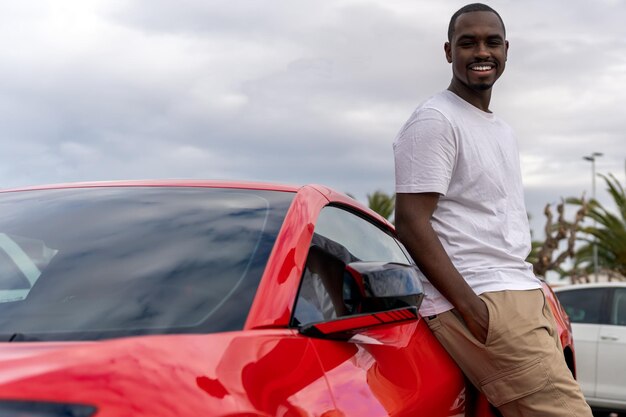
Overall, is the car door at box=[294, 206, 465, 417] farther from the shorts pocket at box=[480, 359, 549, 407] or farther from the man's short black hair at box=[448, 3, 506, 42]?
the man's short black hair at box=[448, 3, 506, 42]

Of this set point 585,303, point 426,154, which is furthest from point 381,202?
point 426,154

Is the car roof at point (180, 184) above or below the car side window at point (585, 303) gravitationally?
above

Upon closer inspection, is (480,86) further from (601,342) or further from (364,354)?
(601,342)

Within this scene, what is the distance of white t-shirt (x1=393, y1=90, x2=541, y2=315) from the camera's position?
2.86 meters

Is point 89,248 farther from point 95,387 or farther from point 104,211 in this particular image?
point 95,387

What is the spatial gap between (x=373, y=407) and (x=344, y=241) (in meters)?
0.72

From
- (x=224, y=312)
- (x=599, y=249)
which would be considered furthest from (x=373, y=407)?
(x=599, y=249)

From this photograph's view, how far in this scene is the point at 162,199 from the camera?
247 cm

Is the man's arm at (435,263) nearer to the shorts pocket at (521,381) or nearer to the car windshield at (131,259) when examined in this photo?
the shorts pocket at (521,381)

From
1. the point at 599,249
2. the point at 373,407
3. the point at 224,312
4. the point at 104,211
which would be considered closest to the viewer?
the point at 224,312

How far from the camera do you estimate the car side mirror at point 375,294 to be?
2.23m

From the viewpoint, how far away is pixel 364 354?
7.64ft

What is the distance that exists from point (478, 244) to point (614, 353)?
6.88m

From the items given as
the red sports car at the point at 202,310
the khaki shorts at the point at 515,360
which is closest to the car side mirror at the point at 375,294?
the red sports car at the point at 202,310
